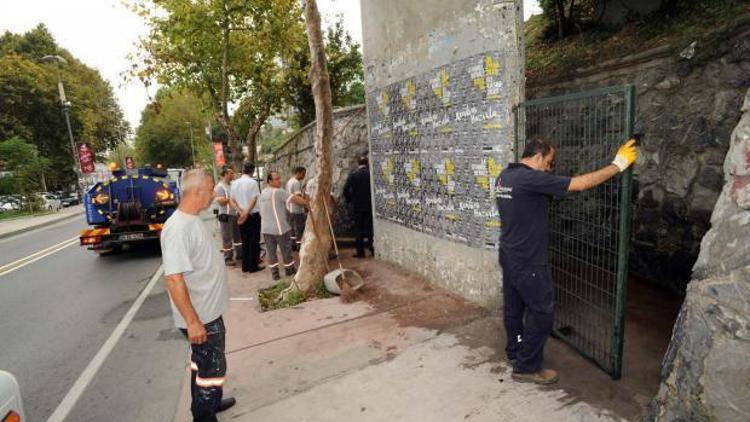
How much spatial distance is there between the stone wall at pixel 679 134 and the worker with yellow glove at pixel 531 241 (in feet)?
7.75

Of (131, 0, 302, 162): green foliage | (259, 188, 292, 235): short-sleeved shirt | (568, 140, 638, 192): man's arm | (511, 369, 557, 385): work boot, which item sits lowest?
(511, 369, 557, 385): work boot

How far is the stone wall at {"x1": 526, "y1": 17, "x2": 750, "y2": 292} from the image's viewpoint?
4402 mm

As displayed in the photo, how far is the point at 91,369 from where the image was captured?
4.72m

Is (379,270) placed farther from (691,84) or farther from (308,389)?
(691,84)

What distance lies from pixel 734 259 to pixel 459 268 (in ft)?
11.0

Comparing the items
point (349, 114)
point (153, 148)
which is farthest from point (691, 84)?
point (153, 148)

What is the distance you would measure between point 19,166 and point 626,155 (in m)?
30.8

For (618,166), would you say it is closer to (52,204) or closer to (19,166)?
(19,166)

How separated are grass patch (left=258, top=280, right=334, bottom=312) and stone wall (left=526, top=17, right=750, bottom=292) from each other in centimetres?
415

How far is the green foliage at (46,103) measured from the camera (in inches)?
1178

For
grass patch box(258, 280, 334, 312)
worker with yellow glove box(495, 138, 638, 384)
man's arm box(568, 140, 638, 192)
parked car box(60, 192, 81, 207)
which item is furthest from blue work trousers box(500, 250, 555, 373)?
parked car box(60, 192, 81, 207)

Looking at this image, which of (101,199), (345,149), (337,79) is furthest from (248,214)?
(337,79)

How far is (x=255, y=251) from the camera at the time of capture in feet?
26.5

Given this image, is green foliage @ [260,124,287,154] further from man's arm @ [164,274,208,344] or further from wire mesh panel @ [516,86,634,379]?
man's arm @ [164,274,208,344]
